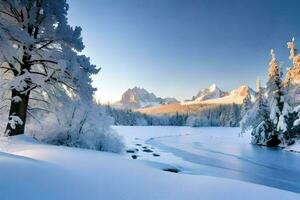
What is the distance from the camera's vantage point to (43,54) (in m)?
10.9

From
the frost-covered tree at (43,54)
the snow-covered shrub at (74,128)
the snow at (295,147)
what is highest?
the frost-covered tree at (43,54)

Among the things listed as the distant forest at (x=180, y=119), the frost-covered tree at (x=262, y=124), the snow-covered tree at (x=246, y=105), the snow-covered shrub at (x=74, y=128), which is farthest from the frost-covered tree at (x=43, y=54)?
the distant forest at (x=180, y=119)

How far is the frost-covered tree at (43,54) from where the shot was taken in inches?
408

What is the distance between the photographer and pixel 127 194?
4.43 m

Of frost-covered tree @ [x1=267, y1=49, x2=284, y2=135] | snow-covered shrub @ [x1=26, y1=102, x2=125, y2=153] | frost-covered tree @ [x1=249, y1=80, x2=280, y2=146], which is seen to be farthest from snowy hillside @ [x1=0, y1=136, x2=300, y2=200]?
frost-covered tree @ [x1=249, y1=80, x2=280, y2=146]

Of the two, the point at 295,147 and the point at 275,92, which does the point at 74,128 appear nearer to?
the point at 295,147

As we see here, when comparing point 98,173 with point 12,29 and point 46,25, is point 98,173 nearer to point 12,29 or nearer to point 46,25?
point 12,29

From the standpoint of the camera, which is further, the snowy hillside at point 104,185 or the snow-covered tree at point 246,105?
the snow-covered tree at point 246,105

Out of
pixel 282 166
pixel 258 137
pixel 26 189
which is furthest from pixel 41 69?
pixel 258 137

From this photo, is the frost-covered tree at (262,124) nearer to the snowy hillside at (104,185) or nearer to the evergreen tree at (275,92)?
the evergreen tree at (275,92)

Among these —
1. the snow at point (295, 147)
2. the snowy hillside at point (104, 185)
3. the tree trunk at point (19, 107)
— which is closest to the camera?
the snowy hillside at point (104, 185)

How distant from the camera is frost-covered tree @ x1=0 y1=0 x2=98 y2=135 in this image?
34.0ft

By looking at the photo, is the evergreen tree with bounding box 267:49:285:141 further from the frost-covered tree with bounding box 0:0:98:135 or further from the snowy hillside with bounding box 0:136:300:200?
the snowy hillside with bounding box 0:136:300:200

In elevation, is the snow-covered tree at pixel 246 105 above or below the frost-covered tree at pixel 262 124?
above
